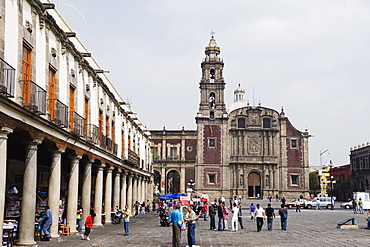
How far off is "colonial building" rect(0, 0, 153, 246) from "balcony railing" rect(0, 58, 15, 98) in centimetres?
2

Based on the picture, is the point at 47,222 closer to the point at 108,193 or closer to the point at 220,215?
the point at 220,215

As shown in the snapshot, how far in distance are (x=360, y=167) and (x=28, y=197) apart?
2898 inches

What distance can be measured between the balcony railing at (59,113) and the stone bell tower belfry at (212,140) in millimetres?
54459

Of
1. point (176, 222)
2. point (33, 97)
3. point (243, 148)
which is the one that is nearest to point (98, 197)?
point (176, 222)

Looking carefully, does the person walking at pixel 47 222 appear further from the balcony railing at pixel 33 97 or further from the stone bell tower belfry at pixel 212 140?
the stone bell tower belfry at pixel 212 140

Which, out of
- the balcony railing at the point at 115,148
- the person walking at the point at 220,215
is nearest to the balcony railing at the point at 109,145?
the balcony railing at the point at 115,148

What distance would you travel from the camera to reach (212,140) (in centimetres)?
7181

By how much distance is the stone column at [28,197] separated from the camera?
1408 centimetres

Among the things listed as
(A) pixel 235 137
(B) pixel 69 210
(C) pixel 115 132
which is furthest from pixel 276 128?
(B) pixel 69 210

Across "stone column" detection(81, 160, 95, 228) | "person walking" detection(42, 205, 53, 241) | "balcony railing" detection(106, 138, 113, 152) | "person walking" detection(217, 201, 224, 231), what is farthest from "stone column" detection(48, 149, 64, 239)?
"person walking" detection(217, 201, 224, 231)

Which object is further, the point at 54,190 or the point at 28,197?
the point at 54,190

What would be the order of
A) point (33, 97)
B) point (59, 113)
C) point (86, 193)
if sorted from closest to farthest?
1. point (33, 97)
2. point (59, 113)
3. point (86, 193)

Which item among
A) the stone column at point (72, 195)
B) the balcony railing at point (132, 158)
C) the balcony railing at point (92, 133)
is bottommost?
the stone column at point (72, 195)

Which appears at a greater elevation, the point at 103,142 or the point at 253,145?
the point at 253,145
